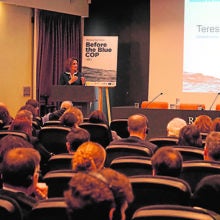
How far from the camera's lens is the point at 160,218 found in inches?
88.4

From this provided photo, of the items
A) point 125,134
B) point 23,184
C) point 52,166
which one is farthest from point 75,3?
point 23,184

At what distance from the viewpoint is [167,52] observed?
38.9 ft

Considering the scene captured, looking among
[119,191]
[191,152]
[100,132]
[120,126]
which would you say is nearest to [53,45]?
[120,126]

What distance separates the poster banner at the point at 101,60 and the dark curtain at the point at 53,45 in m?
0.52

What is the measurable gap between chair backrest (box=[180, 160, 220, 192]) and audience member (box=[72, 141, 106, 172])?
706 millimetres

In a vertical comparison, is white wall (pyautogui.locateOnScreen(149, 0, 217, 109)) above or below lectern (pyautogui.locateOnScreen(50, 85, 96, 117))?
above

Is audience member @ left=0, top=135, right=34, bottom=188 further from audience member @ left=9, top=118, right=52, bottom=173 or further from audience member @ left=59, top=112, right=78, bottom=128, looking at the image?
audience member @ left=59, top=112, right=78, bottom=128

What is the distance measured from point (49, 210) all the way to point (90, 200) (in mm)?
656

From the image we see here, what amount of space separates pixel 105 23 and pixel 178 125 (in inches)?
276

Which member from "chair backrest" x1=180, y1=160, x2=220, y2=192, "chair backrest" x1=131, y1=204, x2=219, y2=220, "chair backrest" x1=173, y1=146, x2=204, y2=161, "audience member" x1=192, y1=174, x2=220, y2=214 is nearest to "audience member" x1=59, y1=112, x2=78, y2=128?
"chair backrest" x1=173, y1=146, x2=204, y2=161

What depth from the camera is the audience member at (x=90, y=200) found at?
1.81m

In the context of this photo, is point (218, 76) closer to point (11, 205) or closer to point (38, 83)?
point (38, 83)

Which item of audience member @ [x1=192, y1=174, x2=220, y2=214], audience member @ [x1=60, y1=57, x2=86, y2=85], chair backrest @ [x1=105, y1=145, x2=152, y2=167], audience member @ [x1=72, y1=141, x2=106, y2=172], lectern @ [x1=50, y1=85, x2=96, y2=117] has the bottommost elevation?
audience member @ [x1=192, y1=174, x2=220, y2=214]

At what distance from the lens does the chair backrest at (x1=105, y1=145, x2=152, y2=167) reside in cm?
450
